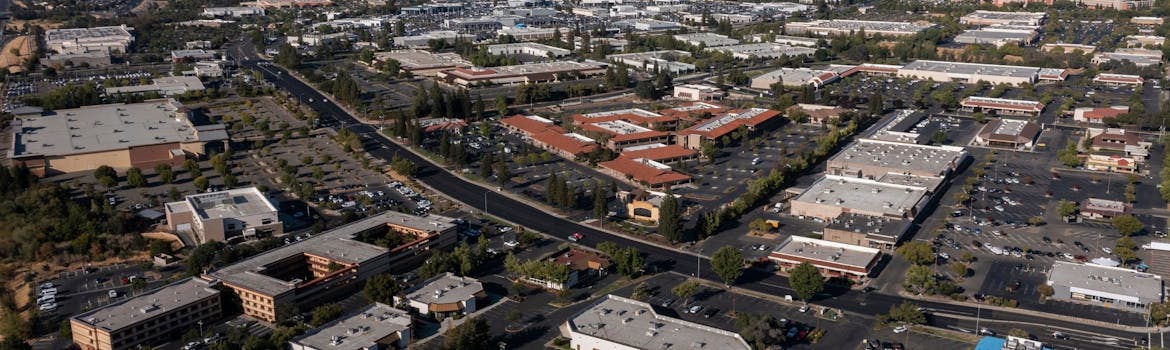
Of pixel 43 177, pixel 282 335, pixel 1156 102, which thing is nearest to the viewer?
pixel 282 335

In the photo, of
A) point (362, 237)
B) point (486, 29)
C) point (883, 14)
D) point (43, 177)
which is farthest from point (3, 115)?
point (883, 14)

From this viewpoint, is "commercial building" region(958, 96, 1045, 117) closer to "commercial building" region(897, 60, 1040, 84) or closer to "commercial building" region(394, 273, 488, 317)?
"commercial building" region(897, 60, 1040, 84)

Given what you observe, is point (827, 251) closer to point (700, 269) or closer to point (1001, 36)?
point (700, 269)

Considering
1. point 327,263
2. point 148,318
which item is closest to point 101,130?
point 327,263

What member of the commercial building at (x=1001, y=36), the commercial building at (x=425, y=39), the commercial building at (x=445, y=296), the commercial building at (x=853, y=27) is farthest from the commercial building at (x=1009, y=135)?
the commercial building at (x=425, y=39)

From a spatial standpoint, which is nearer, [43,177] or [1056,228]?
[1056,228]

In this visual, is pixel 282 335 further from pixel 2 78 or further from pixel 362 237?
pixel 2 78

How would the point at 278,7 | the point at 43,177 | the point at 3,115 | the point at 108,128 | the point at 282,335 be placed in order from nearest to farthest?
1. the point at 282,335
2. the point at 43,177
3. the point at 108,128
4. the point at 3,115
5. the point at 278,7
